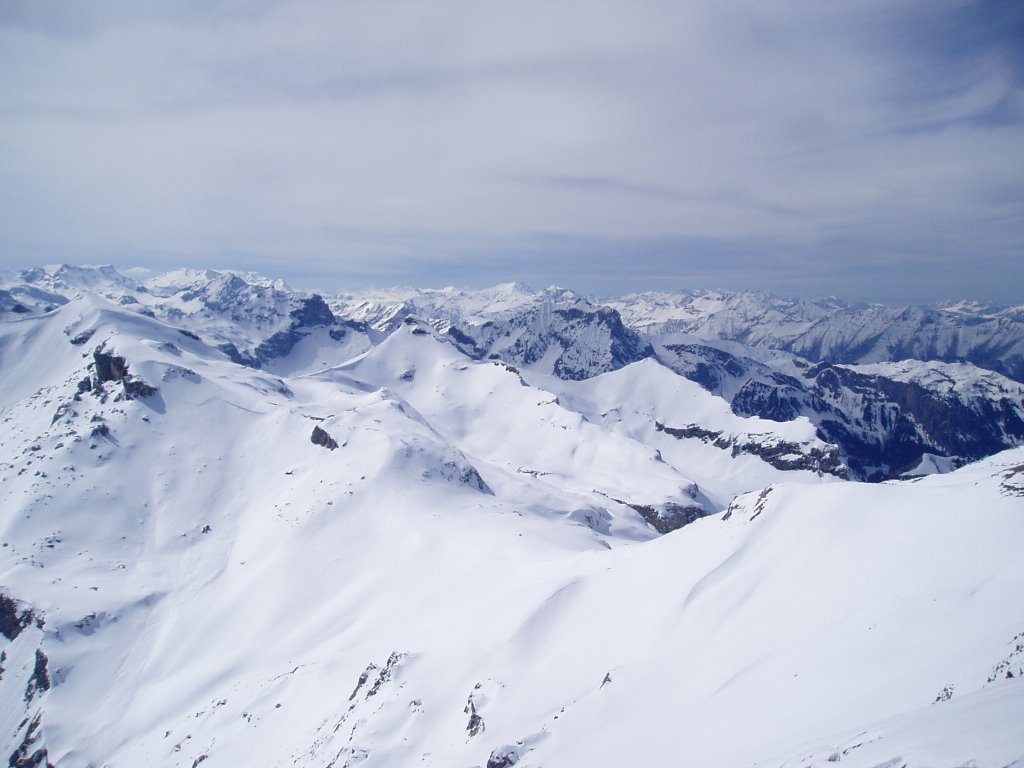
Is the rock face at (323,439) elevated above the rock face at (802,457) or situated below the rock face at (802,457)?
above

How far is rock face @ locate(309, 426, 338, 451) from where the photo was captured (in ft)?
305

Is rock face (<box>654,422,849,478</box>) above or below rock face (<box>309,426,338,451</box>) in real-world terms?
below

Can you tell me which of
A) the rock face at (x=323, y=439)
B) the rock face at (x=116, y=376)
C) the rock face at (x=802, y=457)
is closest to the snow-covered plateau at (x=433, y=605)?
the rock face at (x=323, y=439)

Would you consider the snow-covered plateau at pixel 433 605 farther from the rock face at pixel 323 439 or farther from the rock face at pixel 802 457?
the rock face at pixel 802 457

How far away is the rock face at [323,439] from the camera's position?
92.9 meters

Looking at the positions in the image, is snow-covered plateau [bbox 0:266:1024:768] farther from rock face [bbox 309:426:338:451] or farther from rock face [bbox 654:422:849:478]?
rock face [bbox 654:422:849:478]

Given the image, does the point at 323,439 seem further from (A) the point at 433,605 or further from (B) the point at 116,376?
(A) the point at 433,605

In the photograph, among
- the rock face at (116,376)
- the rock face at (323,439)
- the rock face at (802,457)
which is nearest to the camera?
the rock face at (323,439)

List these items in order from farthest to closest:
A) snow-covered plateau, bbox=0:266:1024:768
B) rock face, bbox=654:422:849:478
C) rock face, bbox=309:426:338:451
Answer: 1. rock face, bbox=654:422:849:478
2. rock face, bbox=309:426:338:451
3. snow-covered plateau, bbox=0:266:1024:768

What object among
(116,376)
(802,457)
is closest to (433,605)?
(116,376)

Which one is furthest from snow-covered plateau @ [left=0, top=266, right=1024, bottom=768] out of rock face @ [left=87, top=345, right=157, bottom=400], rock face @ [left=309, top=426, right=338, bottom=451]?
rock face @ [left=87, top=345, right=157, bottom=400]

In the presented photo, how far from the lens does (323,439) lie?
94688mm

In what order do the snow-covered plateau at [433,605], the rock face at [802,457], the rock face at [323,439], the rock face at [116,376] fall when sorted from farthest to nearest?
the rock face at [802,457] → the rock face at [116,376] → the rock face at [323,439] → the snow-covered plateau at [433,605]

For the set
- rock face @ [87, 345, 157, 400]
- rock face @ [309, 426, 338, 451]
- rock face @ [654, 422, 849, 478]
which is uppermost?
rock face @ [87, 345, 157, 400]
